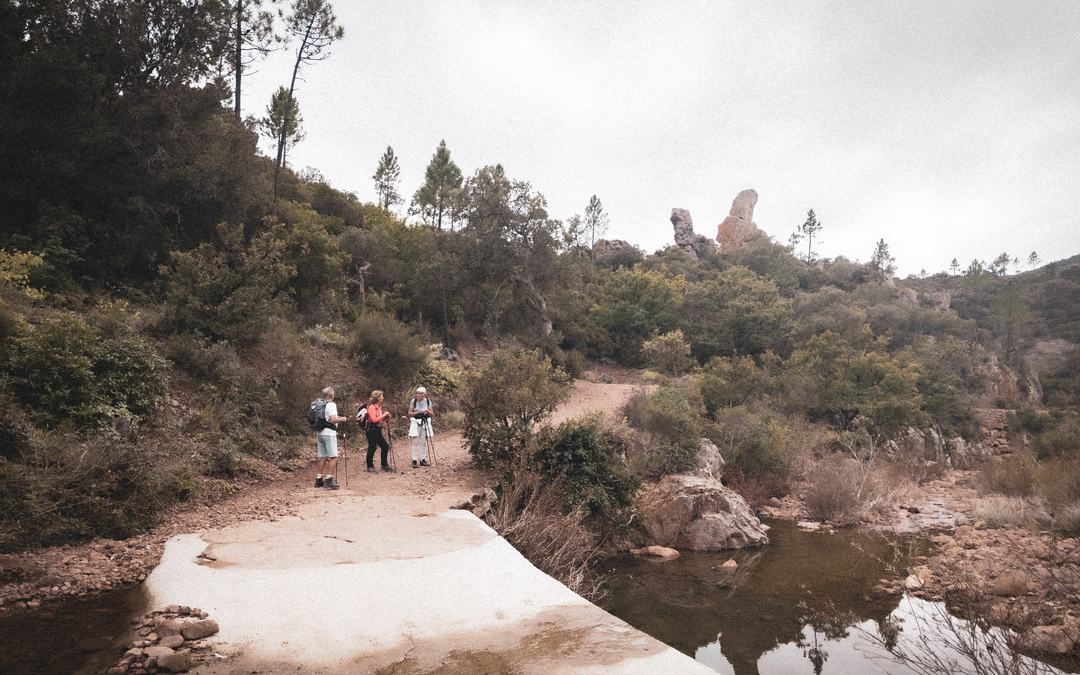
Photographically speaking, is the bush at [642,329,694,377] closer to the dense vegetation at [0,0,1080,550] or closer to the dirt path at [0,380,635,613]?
the dense vegetation at [0,0,1080,550]

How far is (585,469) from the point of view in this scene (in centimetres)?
1112

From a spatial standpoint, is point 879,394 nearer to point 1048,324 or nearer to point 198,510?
point 198,510

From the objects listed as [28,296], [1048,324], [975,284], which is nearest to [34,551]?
[28,296]

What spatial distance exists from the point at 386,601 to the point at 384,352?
13.9m

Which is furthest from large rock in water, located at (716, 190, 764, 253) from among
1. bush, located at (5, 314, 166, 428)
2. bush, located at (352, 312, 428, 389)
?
bush, located at (5, 314, 166, 428)

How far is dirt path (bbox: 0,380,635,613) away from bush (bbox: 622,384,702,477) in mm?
5539

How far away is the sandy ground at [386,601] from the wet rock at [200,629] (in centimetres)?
11

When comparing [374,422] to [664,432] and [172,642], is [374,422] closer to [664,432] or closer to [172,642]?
[172,642]

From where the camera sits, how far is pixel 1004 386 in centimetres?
3894

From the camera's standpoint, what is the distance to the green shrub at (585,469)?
1102 centimetres

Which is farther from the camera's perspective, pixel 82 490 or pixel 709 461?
pixel 709 461

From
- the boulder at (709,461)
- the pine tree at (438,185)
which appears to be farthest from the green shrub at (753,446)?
the pine tree at (438,185)

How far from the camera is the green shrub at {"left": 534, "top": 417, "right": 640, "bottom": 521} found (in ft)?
Answer: 36.2

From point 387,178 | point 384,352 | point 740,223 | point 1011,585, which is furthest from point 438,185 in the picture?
point 740,223
